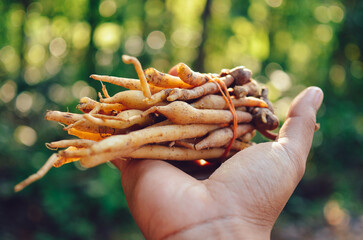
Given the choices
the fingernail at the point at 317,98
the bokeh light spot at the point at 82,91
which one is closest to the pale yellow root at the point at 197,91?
the fingernail at the point at 317,98

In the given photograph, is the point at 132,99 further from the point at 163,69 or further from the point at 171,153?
the point at 163,69

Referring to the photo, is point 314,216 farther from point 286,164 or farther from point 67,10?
point 67,10

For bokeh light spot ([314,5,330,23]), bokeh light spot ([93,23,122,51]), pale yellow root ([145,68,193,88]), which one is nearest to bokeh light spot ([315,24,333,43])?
bokeh light spot ([314,5,330,23])

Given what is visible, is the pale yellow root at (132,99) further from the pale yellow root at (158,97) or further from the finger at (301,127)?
the finger at (301,127)

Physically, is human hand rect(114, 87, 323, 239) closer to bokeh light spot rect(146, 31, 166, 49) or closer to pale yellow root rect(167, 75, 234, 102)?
pale yellow root rect(167, 75, 234, 102)

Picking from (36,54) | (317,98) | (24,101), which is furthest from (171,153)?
(36,54)

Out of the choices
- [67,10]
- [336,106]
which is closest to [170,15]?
[67,10]
